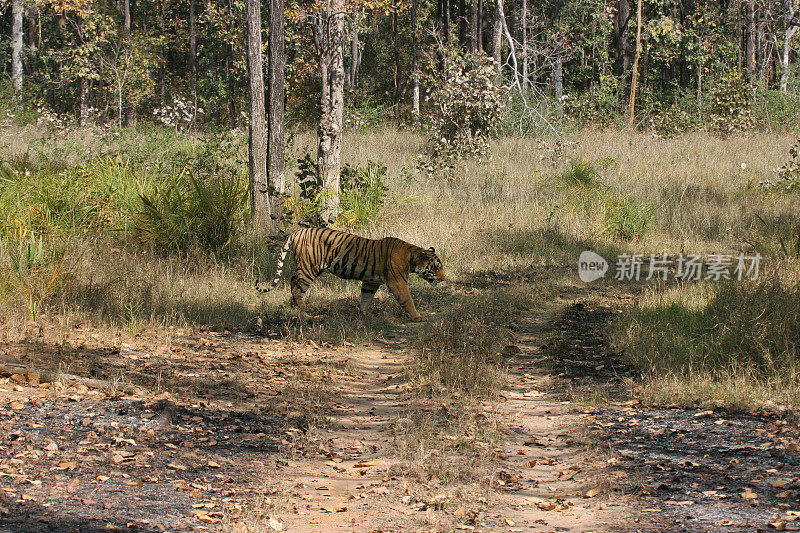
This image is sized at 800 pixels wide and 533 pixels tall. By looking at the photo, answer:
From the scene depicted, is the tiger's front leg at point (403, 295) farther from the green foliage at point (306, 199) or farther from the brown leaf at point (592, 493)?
the brown leaf at point (592, 493)

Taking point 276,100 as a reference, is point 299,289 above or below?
below

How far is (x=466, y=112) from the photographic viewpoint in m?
19.2

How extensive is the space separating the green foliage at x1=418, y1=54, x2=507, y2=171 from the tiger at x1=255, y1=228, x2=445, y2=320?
9.44 meters

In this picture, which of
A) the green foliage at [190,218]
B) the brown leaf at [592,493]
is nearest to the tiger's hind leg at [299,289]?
the green foliage at [190,218]

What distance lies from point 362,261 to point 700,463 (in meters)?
5.19

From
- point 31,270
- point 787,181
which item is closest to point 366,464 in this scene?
point 31,270

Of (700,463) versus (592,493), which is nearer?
(592,493)

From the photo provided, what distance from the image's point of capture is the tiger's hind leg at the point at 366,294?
31.3 ft

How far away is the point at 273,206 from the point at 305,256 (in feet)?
10.5

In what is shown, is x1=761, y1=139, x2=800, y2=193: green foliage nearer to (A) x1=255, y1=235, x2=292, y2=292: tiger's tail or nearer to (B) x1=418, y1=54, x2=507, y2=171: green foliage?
(B) x1=418, y1=54, x2=507, y2=171: green foliage

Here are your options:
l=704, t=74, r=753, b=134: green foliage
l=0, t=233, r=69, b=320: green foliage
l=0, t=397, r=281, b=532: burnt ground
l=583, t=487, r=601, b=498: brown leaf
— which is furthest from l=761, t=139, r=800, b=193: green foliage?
l=0, t=233, r=69, b=320: green foliage

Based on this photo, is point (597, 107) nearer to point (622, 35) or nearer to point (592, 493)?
point (622, 35)

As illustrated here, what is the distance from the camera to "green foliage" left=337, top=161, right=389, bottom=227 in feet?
43.4

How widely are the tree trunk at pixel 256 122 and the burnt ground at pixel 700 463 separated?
6845mm
